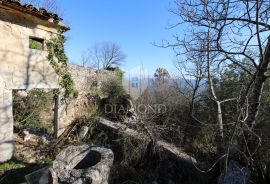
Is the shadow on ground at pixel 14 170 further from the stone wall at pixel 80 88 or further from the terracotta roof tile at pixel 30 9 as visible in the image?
the terracotta roof tile at pixel 30 9

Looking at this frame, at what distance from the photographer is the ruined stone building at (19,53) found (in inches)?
292

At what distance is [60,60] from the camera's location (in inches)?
382

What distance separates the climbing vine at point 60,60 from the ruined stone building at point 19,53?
0.69 ft

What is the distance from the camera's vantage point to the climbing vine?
930 centimetres

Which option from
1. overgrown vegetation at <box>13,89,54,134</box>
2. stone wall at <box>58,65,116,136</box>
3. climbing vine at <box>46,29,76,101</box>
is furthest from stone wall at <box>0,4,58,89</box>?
overgrown vegetation at <box>13,89,54,134</box>

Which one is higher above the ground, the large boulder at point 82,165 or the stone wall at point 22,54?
the stone wall at point 22,54

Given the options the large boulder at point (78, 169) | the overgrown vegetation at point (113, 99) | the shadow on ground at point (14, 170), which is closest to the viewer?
the large boulder at point (78, 169)

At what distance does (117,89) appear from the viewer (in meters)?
16.4

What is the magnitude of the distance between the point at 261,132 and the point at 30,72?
6922mm

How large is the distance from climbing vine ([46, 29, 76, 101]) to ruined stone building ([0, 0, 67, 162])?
→ 0.21 meters

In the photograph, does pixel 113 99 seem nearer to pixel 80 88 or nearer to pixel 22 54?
pixel 80 88

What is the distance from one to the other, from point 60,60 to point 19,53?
1.85m

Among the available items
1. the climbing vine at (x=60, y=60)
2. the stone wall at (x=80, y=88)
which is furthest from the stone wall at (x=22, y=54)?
the stone wall at (x=80, y=88)

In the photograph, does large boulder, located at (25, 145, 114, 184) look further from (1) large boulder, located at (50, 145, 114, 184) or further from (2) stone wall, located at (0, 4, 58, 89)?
(2) stone wall, located at (0, 4, 58, 89)
